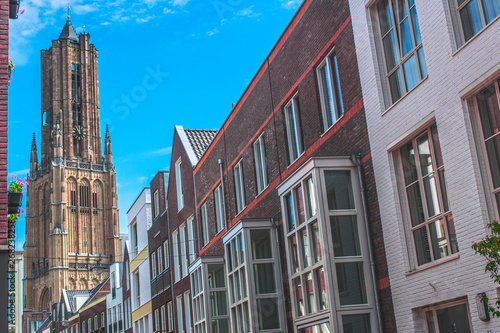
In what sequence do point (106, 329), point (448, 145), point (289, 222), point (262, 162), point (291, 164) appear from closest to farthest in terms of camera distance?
point (448, 145) → point (289, 222) → point (291, 164) → point (262, 162) → point (106, 329)

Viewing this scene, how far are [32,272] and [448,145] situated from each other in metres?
Answer: 141

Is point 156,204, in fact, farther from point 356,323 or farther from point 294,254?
point 356,323

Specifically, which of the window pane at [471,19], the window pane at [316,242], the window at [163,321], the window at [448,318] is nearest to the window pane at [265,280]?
the window pane at [316,242]

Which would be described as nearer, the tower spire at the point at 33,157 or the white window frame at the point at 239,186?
the white window frame at the point at 239,186

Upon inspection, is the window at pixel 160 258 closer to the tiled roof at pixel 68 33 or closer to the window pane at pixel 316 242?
the window pane at pixel 316 242

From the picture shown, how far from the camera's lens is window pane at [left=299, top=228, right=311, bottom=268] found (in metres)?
14.2

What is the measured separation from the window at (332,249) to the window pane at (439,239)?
2.01m

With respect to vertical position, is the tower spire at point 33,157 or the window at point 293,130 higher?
the tower spire at point 33,157

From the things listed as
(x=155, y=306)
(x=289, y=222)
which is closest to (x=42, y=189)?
(x=155, y=306)

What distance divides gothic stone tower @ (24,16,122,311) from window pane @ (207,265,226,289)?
113056 millimetres

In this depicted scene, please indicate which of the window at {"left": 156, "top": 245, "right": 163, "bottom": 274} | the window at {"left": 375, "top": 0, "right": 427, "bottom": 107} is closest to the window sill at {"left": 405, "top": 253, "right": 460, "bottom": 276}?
the window at {"left": 375, "top": 0, "right": 427, "bottom": 107}

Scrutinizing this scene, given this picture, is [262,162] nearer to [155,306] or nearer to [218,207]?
[218,207]

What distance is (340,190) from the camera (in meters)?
13.5

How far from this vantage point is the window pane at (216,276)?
22359 mm
